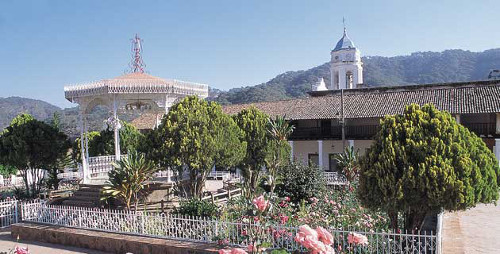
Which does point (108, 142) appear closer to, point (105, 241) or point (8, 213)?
point (8, 213)

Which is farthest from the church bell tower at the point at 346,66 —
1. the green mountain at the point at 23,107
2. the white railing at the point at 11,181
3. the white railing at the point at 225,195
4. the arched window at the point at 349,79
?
the green mountain at the point at 23,107

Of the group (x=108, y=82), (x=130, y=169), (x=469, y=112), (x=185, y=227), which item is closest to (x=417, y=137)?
(x=185, y=227)

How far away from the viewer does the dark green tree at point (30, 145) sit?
537 inches

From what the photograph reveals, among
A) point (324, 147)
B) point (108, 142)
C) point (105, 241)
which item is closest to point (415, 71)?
point (324, 147)

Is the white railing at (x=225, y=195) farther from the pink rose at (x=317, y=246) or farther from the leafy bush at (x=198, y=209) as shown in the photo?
the pink rose at (x=317, y=246)

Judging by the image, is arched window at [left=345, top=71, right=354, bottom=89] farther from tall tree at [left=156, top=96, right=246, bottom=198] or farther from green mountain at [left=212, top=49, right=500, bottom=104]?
green mountain at [left=212, top=49, right=500, bottom=104]

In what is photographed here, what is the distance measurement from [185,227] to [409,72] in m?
104

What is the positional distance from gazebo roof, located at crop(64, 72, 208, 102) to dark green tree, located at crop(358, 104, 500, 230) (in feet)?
28.1

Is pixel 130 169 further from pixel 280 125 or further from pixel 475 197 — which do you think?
pixel 475 197

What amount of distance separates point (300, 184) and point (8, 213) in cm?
874

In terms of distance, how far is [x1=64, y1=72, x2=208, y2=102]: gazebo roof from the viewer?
1342 centimetres

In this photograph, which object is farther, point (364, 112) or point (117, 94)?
point (364, 112)

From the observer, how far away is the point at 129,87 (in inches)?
530

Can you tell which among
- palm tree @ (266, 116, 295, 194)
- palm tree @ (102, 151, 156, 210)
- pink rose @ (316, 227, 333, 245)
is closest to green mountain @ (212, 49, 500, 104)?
palm tree @ (266, 116, 295, 194)
